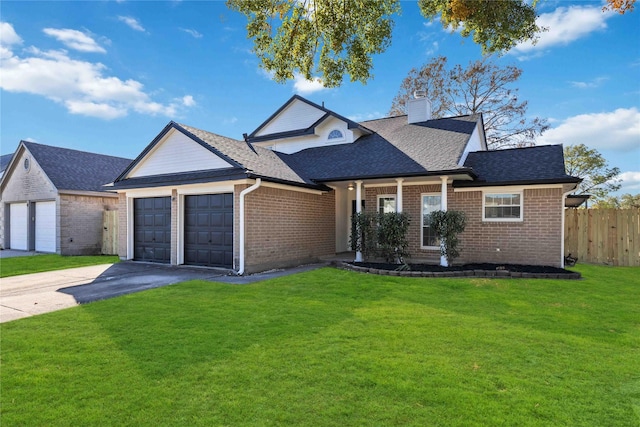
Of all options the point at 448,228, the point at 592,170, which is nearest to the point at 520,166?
the point at 448,228

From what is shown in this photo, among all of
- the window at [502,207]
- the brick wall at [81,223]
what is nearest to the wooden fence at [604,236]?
the window at [502,207]

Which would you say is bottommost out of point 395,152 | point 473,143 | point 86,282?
point 86,282

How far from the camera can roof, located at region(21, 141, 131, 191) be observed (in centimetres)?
1834

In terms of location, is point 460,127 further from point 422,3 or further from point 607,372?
point 607,372

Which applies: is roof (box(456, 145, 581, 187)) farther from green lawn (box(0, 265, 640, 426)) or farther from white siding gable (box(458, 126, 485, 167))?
green lawn (box(0, 265, 640, 426))

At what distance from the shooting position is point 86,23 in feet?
38.6

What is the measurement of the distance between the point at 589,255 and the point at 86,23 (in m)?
20.0

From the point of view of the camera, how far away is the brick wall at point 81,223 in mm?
17578

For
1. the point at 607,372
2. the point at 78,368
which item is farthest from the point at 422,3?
the point at 78,368

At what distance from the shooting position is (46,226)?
60.8 feet

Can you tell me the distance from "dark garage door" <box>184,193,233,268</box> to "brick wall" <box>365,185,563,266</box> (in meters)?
6.60

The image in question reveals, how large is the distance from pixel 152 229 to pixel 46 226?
9991 millimetres

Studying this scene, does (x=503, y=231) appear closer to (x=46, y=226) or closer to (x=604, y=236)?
(x=604, y=236)

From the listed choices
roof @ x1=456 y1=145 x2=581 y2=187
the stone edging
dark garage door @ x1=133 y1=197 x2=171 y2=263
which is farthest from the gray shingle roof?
roof @ x1=456 y1=145 x2=581 y2=187
